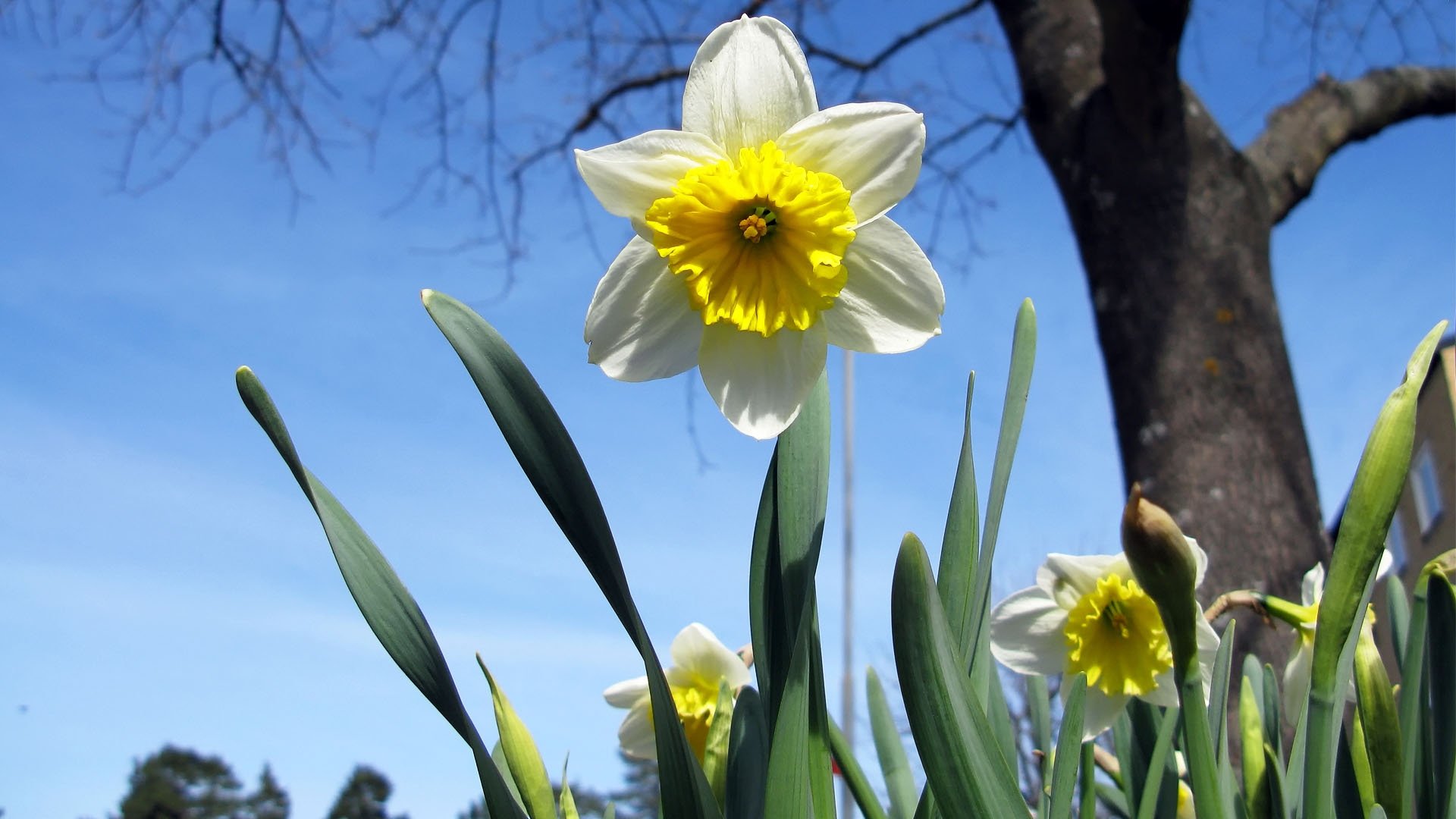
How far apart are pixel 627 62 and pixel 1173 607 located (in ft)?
14.6

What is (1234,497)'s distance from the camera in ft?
7.81

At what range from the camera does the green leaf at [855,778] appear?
2.61 ft

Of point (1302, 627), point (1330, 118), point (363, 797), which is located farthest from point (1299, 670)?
point (363, 797)

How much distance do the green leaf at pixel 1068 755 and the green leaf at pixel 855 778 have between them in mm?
178

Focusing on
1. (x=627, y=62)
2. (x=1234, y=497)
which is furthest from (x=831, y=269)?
(x=627, y=62)

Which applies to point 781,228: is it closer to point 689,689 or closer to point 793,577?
point 793,577

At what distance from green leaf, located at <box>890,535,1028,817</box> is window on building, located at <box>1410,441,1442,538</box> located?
1201 centimetres

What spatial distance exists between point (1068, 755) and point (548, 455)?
0.38m

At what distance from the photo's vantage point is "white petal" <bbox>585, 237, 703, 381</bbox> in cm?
59

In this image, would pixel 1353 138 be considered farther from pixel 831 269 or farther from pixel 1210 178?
pixel 831 269

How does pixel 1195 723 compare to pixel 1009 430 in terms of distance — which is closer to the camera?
pixel 1195 723

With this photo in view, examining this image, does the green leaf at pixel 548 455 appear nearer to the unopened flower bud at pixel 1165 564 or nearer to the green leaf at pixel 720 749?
the green leaf at pixel 720 749

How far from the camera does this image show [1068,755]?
643 mm

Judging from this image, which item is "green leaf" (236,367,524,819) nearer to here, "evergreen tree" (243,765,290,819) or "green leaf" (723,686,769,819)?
"green leaf" (723,686,769,819)
